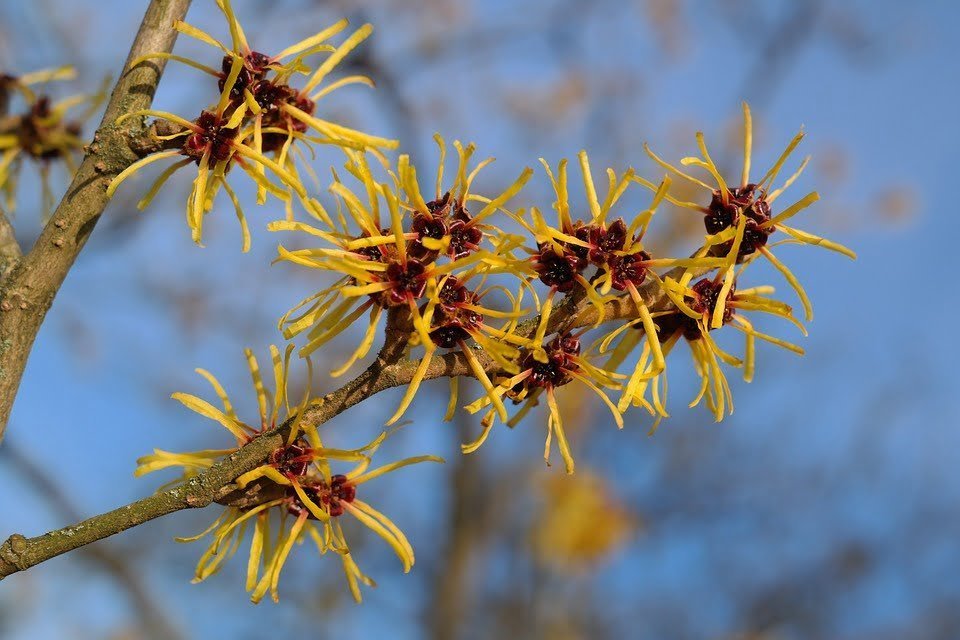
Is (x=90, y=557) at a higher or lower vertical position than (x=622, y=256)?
higher

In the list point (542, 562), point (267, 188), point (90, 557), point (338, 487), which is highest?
point (542, 562)

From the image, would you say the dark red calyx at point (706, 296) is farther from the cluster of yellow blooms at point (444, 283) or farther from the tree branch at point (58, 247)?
the tree branch at point (58, 247)

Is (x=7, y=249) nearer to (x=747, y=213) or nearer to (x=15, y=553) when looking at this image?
(x=15, y=553)

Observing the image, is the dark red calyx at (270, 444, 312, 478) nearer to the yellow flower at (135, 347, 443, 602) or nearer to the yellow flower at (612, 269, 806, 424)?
the yellow flower at (135, 347, 443, 602)

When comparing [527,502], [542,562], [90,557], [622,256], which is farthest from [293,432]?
[527,502]

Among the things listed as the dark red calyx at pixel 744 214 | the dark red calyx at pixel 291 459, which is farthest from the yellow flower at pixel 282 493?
the dark red calyx at pixel 744 214

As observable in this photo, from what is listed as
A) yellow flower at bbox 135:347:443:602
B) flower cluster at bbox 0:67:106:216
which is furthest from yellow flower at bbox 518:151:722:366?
flower cluster at bbox 0:67:106:216

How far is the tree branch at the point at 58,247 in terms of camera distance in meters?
1.22

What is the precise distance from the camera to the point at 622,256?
1.16m

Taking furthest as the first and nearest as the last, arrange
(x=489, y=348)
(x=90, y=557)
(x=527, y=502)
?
1. (x=527, y=502)
2. (x=90, y=557)
3. (x=489, y=348)

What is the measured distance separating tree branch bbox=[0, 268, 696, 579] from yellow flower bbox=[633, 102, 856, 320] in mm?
227

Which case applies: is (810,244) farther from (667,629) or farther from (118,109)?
(667,629)

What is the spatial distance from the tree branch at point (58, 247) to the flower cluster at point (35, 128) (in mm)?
572

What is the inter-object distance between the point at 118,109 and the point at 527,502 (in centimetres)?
878
